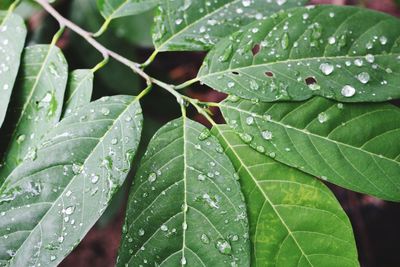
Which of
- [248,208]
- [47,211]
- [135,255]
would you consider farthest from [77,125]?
[248,208]

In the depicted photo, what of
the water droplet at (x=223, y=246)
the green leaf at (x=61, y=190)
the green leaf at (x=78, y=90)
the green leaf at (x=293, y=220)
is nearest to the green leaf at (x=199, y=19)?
the green leaf at (x=78, y=90)

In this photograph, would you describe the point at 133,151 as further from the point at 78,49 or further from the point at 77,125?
the point at 78,49

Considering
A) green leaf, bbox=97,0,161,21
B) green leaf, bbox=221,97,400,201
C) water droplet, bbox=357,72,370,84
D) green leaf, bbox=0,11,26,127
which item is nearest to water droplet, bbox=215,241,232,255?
green leaf, bbox=221,97,400,201

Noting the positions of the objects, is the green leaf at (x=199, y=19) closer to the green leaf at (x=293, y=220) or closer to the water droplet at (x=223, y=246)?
the green leaf at (x=293, y=220)

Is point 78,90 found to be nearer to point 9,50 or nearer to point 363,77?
point 9,50

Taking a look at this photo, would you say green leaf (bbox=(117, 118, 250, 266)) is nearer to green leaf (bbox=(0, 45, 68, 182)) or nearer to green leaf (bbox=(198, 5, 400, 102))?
green leaf (bbox=(198, 5, 400, 102))
